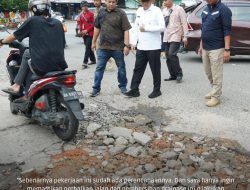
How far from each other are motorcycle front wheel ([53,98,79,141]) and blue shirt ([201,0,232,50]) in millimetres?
2620

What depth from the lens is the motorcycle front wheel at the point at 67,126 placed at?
5.06 meters

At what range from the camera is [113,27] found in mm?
7133

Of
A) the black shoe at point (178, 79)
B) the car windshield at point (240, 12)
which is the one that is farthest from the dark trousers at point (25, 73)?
the car windshield at point (240, 12)

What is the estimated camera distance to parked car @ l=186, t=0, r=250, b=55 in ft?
36.5

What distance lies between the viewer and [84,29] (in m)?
10.7

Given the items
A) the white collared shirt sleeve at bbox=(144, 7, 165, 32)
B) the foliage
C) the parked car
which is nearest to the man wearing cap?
the parked car

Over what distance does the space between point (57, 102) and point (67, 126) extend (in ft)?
1.22

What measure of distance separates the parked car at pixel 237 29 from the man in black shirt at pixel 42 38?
21.0ft

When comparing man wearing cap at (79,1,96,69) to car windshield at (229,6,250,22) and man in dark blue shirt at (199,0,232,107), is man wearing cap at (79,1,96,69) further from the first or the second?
man in dark blue shirt at (199,0,232,107)

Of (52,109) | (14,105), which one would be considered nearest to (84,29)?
(14,105)

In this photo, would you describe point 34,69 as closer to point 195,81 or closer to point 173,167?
point 173,167

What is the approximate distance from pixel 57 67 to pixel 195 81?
13.0ft

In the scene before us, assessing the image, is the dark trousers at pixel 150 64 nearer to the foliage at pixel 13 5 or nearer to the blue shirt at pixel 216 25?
the blue shirt at pixel 216 25

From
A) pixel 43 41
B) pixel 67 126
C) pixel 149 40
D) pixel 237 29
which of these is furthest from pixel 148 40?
pixel 237 29
